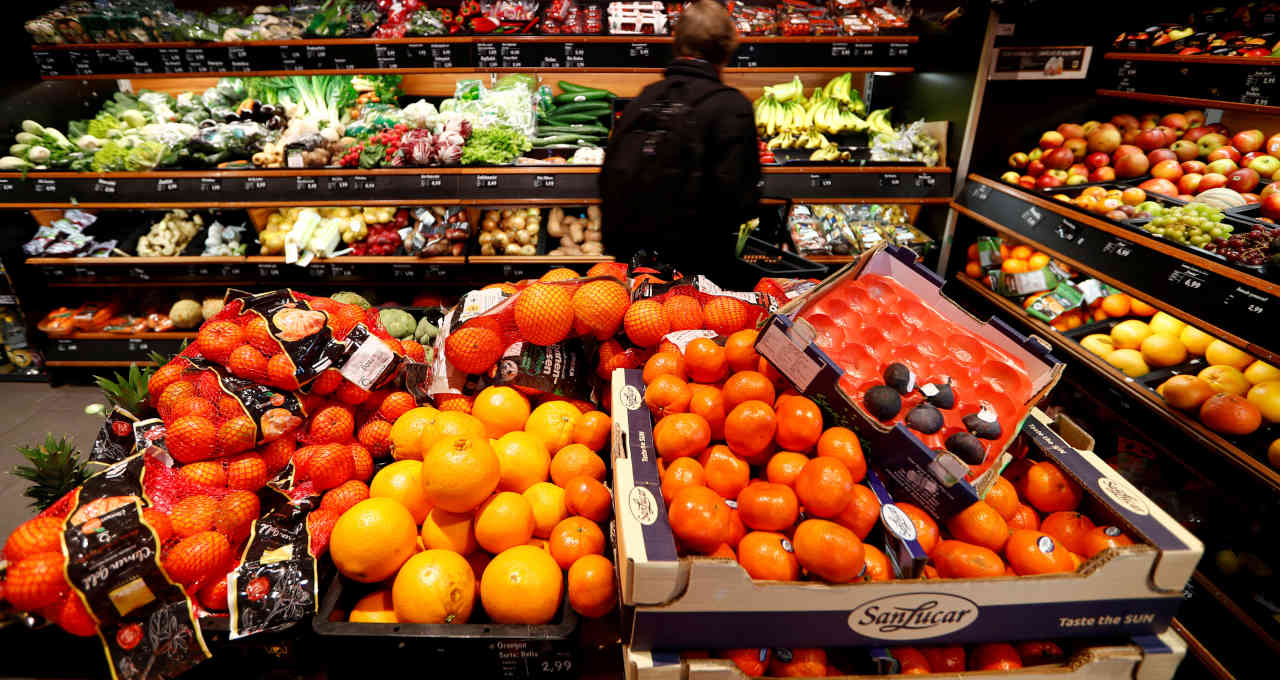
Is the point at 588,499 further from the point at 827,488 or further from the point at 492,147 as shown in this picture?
the point at 492,147

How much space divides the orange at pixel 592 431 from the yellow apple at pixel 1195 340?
Answer: 268 cm

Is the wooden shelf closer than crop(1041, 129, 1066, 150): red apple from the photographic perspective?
Yes

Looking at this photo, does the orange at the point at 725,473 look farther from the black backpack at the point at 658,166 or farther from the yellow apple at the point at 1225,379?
the yellow apple at the point at 1225,379

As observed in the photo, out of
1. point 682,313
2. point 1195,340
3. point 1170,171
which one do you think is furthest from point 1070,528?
point 1170,171

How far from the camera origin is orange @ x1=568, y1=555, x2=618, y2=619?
128cm

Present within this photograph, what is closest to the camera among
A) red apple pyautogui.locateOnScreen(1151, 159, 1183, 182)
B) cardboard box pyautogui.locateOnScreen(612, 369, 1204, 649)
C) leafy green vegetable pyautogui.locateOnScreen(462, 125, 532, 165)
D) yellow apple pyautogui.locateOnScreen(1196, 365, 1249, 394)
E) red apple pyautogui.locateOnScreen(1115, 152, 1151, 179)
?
cardboard box pyautogui.locateOnScreen(612, 369, 1204, 649)

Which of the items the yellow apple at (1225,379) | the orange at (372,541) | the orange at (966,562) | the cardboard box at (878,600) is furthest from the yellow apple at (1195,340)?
the orange at (372,541)

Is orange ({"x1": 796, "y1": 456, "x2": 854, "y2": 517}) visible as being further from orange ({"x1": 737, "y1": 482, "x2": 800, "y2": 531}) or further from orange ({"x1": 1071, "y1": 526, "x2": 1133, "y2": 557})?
orange ({"x1": 1071, "y1": 526, "x2": 1133, "y2": 557})

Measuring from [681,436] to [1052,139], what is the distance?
11.8 feet

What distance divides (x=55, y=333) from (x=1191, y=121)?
292 inches

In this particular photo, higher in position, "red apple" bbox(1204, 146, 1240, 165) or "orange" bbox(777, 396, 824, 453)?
"red apple" bbox(1204, 146, 1240, 165)

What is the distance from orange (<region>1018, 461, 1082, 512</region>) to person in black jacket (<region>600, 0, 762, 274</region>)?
143 centimetres

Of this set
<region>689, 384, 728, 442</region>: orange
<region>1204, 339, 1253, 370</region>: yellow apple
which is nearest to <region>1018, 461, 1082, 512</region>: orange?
<region>689, 384, 728, 442</region>: orange

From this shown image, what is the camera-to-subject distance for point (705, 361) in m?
1.57
